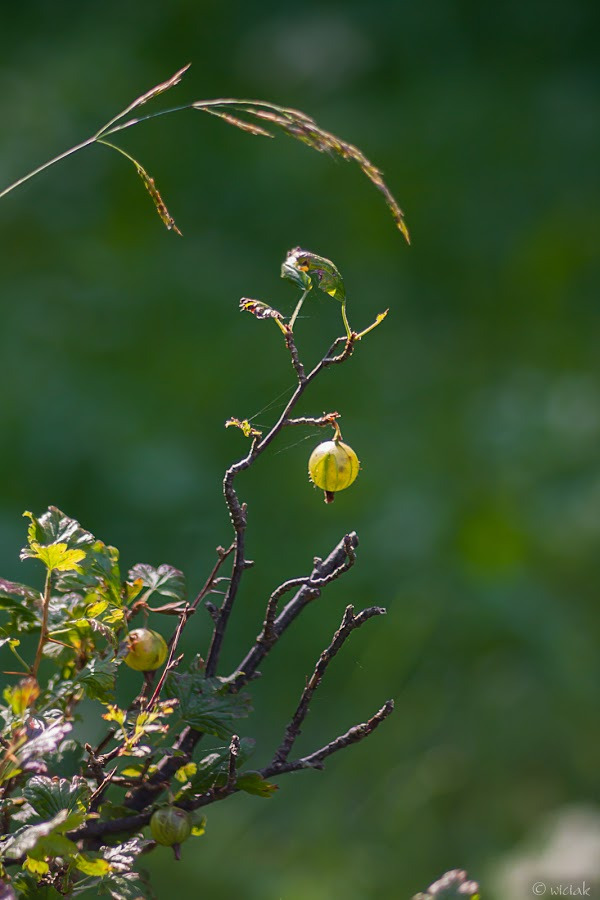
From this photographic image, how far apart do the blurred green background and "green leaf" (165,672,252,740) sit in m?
1.05

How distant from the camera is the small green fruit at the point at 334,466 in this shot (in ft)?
1.92

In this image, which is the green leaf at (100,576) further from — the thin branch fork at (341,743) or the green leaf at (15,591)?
the thin branch fork at (341,743)

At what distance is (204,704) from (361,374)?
1979 mm

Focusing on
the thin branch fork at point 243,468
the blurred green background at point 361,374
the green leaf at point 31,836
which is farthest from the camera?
the blurred green background at point 361,374

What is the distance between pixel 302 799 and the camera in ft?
5.47

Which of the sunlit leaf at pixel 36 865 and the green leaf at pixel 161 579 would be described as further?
the green leaf at pixel 161 579

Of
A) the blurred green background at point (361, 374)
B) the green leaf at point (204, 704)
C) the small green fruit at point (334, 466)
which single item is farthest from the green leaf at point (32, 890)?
the blurred green background at point (361, 374)

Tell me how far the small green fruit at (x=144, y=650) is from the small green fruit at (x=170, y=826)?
0.09 metres

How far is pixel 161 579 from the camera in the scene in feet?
2.05

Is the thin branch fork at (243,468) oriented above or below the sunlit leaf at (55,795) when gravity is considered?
above

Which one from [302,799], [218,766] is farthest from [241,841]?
[218,766]

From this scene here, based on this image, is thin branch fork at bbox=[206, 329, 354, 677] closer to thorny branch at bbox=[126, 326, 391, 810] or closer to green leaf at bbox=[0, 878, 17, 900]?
thorny branch at bbox=[126, 326, 391, 810]

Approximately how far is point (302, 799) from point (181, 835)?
3.93 ft

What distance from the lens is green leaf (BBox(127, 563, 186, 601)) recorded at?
0.62 metres
